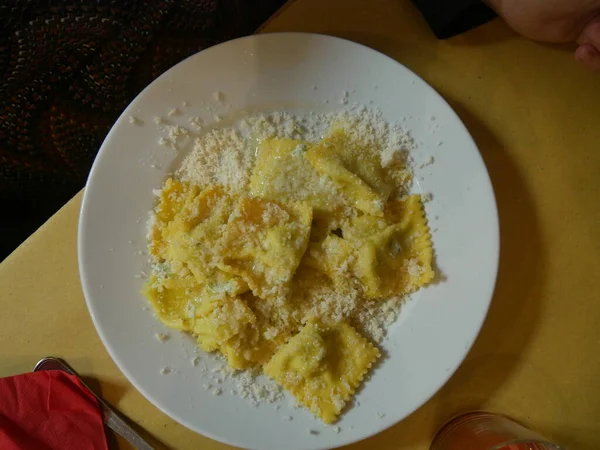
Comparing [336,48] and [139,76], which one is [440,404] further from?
[139,76]

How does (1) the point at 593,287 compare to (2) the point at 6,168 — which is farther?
(2) the point at 6,168

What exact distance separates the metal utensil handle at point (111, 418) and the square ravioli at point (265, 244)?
0.46 meters

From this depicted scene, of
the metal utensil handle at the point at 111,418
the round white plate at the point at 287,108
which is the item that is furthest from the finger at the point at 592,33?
the metal utensil handle at the point at 111,418

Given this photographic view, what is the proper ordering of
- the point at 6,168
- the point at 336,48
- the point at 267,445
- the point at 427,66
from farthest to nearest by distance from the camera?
the point at 6,168 → the point at 427,66 → the point at 336,48 → the point at 267,445

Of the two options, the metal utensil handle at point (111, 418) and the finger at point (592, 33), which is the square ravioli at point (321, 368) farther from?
the finger at point (592, 33)

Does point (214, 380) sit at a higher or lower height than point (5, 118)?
lower

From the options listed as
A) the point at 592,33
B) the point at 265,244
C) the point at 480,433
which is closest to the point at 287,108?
the point at 265,244

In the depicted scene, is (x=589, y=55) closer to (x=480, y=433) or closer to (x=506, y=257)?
(x=506, y=257)

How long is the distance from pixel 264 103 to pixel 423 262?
1.90ft

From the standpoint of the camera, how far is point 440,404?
139 cm

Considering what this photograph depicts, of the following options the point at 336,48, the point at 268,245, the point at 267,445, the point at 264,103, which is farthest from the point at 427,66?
the point at 267,445

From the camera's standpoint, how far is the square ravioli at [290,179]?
138 cm

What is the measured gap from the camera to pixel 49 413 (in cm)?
133

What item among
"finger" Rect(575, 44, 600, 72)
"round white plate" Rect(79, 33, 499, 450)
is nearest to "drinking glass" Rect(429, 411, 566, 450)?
"round white plate" Rect(79, 33, 499, 450)
